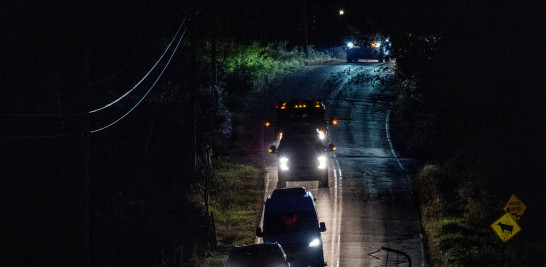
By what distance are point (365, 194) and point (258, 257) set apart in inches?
542

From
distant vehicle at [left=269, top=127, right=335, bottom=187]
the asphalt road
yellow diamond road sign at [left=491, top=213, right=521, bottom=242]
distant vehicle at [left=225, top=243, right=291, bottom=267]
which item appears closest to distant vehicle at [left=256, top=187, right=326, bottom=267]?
distant vehicle at [left=225, top=243, right=291, bottom=267]

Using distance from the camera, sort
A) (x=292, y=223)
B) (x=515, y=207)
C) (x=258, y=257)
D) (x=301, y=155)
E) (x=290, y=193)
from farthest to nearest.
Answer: (x=301, y=155), (x=290, y=193), (x=292, y=223), (x=515, y=207), (x=258, y=257)

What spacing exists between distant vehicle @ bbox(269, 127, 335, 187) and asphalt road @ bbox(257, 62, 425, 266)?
59.8 inches

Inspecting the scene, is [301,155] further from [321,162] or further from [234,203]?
[234,203]

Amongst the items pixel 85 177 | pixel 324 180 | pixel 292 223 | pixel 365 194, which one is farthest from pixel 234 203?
pixel 85 177

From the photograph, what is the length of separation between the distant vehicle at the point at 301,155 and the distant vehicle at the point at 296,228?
21.0 feet

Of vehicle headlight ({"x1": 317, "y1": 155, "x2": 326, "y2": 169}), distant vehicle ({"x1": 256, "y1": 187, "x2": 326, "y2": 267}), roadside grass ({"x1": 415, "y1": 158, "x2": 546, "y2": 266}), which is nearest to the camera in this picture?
distant vehicle ({"x1": 256, "y1": 187, "x2": 326, "y2": 267})

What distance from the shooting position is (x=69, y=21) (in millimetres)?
27188

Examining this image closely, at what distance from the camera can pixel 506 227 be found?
60.4 ft

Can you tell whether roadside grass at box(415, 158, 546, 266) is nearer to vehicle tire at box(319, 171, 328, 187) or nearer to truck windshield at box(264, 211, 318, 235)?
vehicle tire at box(319, 171, 328, 187)

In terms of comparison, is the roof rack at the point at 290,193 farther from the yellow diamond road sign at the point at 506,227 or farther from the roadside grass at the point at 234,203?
the yellow diamond road sign at the point at 506,227

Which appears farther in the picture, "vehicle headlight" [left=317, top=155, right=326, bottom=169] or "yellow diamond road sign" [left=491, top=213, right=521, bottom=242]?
"vehicle headlight" [left=317, top=155, right=326, bottom=169]

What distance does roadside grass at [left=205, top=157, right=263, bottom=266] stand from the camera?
25.1m

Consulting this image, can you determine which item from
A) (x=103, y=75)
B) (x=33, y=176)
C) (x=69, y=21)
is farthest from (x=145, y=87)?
(x=33, y=176)
